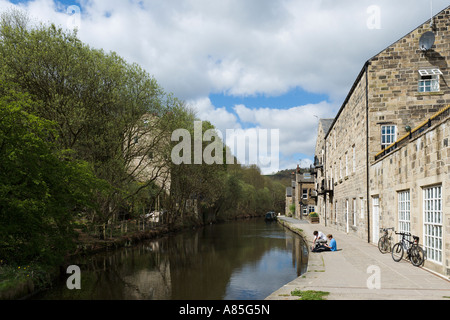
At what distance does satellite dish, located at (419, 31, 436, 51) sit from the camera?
16.8 m

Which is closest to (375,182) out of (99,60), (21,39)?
(99,60)

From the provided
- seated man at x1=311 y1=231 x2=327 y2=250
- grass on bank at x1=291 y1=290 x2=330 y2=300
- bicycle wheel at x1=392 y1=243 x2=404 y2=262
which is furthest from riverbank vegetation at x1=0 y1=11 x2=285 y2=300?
bicycle wheel at x1=392 y1=243 x2=404 y2=262

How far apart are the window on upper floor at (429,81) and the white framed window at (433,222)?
27.1 ft

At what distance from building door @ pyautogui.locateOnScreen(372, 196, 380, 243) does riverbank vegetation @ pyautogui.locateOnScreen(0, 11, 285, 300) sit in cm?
1183

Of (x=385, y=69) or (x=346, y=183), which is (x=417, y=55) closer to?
(x=385, y=69)

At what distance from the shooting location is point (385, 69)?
17.5 metres

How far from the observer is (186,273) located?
13.5 m

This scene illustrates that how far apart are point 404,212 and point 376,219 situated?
4174mm

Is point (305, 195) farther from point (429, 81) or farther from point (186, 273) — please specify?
point (186, 273)

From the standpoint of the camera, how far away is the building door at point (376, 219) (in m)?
16.8

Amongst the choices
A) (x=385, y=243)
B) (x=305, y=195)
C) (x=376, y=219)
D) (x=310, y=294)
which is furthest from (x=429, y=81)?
(x=305, y=195)

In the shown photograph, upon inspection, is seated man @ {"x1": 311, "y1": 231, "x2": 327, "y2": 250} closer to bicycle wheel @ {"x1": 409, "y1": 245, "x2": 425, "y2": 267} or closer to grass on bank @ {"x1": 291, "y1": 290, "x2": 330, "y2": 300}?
bicycle wheel @ {"x1": 409, "y1": 245, "x2": 425, "y2": 267}

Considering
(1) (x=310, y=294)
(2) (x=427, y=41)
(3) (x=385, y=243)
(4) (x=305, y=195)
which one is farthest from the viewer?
(4) (x=305, y=195)
